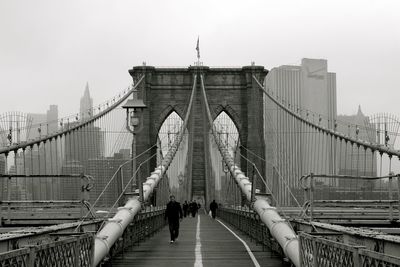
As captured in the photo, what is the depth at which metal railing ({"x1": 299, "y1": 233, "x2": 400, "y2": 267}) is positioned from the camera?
18.8 feet

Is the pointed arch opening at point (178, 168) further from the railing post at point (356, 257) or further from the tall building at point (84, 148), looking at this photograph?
the railing post at point (356, 257)

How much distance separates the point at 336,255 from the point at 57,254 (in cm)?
291

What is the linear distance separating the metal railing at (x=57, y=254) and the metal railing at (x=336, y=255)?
2765 mm

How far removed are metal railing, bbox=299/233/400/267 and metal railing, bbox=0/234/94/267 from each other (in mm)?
2765

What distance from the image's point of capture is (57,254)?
7785mm

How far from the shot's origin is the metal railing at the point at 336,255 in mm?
5742

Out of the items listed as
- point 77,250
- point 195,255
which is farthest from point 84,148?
point 77,250

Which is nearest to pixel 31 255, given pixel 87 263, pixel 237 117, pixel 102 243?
pixel 87 263

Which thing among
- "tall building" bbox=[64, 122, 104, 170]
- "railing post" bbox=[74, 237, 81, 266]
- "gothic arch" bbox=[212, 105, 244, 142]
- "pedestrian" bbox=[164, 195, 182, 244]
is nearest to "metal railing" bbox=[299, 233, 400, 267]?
"railing post" bbox=[74, 237, 81, 266]

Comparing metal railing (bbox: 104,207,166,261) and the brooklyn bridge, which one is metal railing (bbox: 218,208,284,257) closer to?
the brooklyn bridge

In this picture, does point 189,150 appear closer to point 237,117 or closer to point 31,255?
point 237,117

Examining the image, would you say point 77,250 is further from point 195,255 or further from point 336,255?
point 195,255

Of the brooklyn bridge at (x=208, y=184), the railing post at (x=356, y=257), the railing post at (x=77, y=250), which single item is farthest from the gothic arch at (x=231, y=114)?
the railing post at (x=356, y=257)

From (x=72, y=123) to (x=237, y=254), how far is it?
19.7 meters
